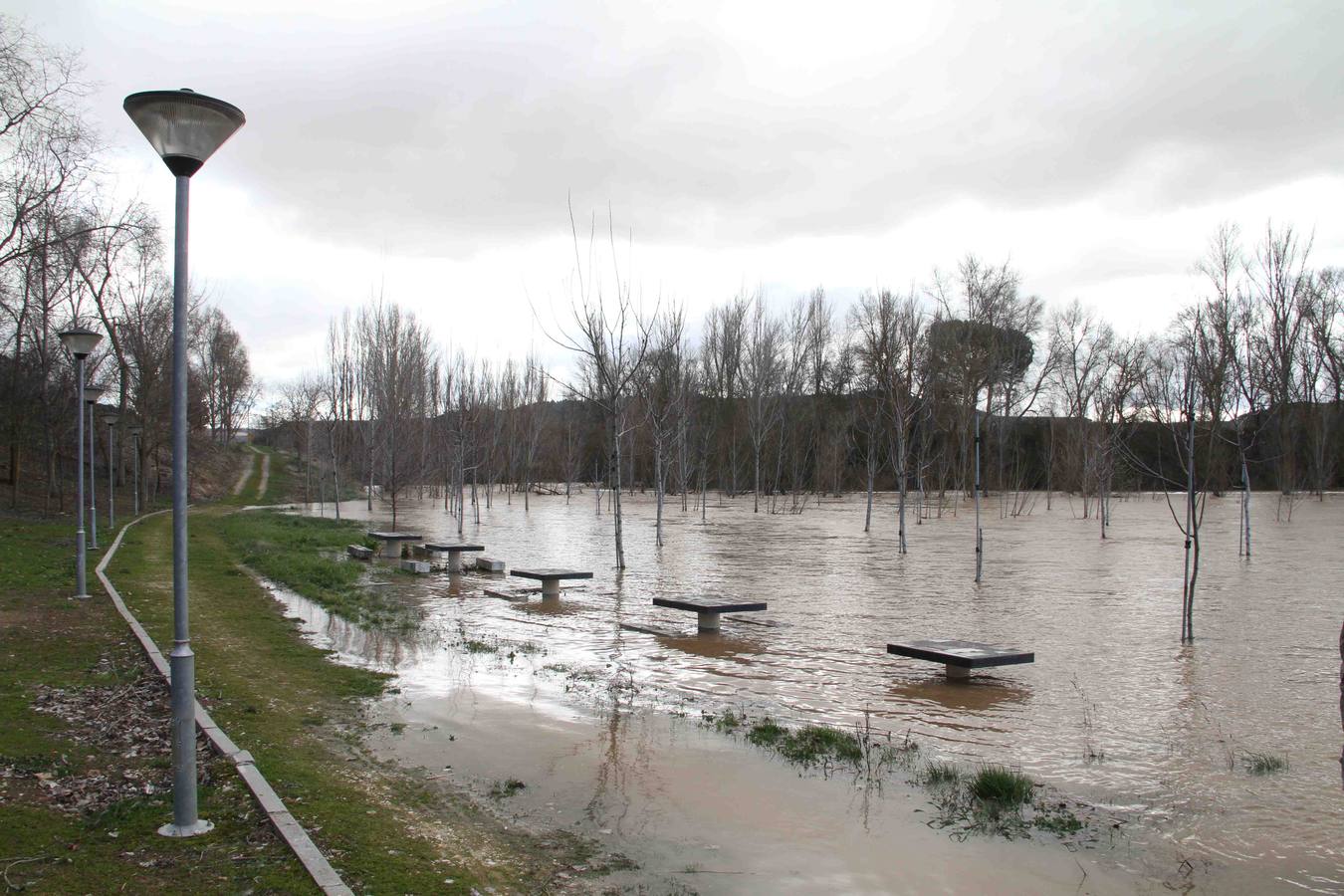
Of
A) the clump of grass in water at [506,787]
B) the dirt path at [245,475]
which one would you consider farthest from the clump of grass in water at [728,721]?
the dirt path at [245,475]

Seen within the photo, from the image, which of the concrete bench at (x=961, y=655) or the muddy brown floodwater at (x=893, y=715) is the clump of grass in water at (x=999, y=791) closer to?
Answer: the muddy brown floodwater at (x=893, y=715)

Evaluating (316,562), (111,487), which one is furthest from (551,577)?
(111,487)

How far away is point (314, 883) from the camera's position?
3.90 meters

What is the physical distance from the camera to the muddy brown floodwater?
4707mm

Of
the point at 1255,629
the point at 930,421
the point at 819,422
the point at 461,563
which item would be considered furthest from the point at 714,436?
the point at 1255,629

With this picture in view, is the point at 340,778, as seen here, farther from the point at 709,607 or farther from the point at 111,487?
the point at 111,487

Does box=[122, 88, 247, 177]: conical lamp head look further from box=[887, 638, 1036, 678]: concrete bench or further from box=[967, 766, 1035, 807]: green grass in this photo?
box=[887, 638, 1036, 678]: concrete bench

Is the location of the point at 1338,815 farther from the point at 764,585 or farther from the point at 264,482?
the point at 264,482

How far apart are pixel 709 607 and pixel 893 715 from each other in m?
3.64

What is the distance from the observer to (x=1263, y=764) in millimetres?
6176

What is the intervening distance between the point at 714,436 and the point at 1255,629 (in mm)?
51383

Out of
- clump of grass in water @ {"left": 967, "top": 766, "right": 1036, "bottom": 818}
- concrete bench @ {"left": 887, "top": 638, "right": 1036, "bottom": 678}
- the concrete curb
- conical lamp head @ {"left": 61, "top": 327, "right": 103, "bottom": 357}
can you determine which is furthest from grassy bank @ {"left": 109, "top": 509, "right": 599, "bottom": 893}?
concrete bench @ {"left": 887, "top": 638, "right": 1036, "bottom": 678}

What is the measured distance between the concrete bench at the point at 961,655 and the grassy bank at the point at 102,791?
5877mm

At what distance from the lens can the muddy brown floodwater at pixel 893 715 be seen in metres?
4.71
